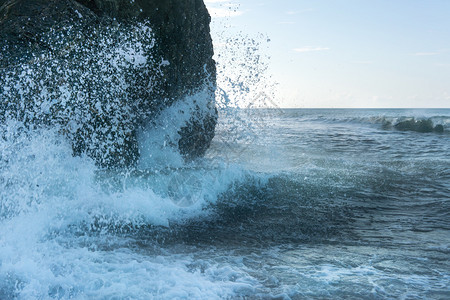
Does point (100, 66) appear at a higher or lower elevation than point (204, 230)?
higher

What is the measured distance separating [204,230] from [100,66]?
3.20 m

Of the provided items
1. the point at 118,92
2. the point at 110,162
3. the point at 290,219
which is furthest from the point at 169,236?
the point at 118,92

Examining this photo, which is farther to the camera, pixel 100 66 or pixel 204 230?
pixel 100 66

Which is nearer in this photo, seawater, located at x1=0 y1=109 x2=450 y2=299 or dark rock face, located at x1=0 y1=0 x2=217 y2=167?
seawater, located at x1=0 y1=109 x2=450 y2=299

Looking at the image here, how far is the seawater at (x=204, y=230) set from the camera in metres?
3.35

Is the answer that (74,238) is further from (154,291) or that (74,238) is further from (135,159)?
(135,159)

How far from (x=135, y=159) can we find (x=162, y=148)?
652mm

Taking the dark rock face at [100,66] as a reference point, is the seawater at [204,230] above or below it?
below

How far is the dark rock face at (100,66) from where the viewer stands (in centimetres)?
544

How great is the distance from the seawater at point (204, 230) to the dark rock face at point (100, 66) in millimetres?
402

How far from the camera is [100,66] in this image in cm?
605

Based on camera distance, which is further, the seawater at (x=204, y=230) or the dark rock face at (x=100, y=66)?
the dark rock face at (x=100, y=66)

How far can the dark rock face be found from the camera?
5441 millimetres

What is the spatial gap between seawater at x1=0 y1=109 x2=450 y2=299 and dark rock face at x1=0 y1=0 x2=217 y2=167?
0.40 m
